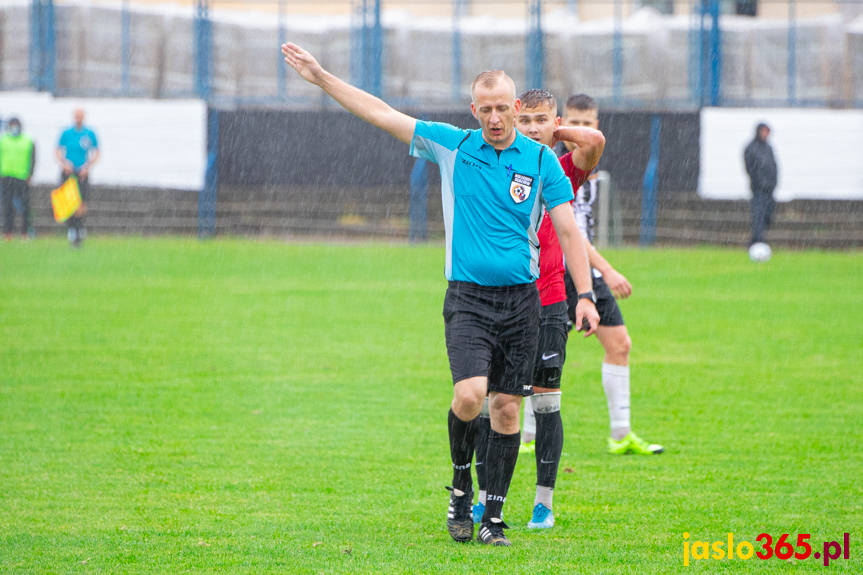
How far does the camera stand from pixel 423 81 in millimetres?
29594

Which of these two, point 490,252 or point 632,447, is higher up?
point 490,252

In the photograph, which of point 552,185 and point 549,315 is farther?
point 549,315

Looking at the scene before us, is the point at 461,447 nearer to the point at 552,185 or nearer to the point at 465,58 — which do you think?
the point at 552,185

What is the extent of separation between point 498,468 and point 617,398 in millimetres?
2263

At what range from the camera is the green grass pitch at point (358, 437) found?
5598 mm

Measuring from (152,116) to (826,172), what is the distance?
14.4 metres

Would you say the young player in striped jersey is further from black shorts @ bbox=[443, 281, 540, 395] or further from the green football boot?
black shorts @ bbox=[443, 281, 540, 395]

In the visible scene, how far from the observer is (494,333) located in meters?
5.64

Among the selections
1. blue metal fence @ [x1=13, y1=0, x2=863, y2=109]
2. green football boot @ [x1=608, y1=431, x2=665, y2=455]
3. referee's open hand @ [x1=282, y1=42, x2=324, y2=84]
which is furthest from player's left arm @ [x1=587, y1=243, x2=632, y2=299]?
blue metal fence @ [x1=13, y1=0, x2=863, y2=109]

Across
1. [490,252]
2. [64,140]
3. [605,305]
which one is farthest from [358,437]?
[64,140]

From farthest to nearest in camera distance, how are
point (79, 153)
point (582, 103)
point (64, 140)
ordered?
point (79, 153) < point (64, 140) < point (582, 103)

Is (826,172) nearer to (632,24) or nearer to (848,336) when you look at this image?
(632,24)

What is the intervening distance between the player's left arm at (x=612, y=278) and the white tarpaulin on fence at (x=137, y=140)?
21.7m

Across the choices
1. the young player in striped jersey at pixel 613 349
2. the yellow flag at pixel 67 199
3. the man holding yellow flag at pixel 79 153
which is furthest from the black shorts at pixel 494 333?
the man holding yellow flag at pixel 79 153
